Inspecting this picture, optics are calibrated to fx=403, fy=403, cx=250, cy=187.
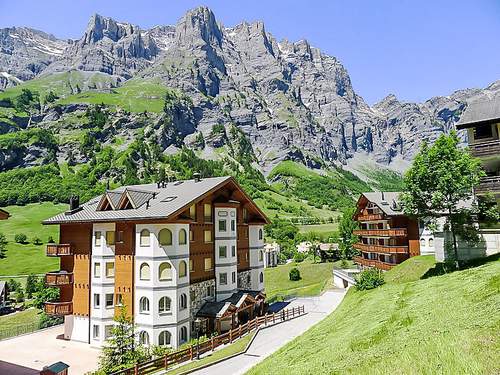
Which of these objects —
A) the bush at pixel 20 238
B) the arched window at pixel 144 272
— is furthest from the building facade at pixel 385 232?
the bush at pixel 20 238

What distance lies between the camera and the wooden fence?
2774 cm

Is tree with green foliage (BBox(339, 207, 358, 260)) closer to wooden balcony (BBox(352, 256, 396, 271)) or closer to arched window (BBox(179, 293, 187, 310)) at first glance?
wooden balcony (BBox(352, 256, 396, 271))

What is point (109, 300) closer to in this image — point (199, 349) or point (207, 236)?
point (207, 236)

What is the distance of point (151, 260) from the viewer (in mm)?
35125

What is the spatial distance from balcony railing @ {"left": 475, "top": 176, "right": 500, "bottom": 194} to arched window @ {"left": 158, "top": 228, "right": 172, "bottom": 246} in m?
27.0

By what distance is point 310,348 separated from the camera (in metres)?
21.7

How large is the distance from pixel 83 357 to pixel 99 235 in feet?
35.8

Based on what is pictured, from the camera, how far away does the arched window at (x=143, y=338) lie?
113 ft

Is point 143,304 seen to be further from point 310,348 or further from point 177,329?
point 310,348

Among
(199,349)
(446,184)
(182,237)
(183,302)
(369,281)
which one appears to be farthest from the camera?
(369,281)

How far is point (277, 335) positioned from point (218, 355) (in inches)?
280

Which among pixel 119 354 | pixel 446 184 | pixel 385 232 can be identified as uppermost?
pixel 446 184

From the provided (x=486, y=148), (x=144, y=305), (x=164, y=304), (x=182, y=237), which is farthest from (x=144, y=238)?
(x=486, y=148)

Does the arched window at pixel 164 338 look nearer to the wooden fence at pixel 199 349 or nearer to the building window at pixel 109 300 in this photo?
the wooden fence at pixel 199 349
